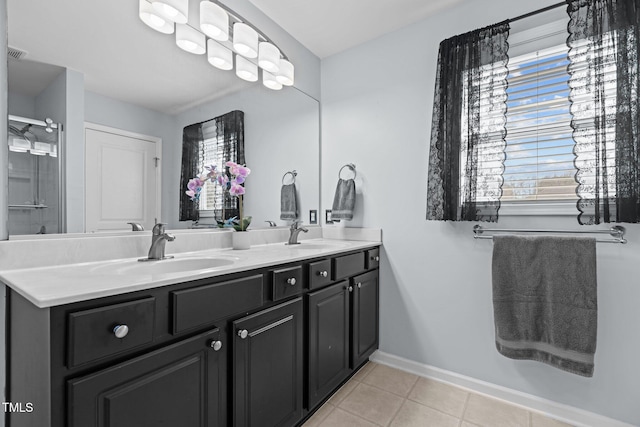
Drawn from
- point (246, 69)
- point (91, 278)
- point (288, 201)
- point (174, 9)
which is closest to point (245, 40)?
point (246, 69)

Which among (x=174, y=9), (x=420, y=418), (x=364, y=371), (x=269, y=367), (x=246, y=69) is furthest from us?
(x=364, y=371)

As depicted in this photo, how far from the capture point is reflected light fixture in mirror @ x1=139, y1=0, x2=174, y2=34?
4.59 ft

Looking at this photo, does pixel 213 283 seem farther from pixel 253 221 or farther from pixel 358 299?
pixel 358 299

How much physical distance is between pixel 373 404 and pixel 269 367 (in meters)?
0.81

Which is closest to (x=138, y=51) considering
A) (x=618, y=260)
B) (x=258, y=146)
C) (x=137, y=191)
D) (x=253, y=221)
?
(x=137, y=191)

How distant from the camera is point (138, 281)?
86 centimetres

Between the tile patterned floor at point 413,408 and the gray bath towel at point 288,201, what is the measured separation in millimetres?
1188

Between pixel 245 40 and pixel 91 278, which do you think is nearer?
pixel 91 278

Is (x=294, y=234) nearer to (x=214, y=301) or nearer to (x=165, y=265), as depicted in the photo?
(x=165, y=265)

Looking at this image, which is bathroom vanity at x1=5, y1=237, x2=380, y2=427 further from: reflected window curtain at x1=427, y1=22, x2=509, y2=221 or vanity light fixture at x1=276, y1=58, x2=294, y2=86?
vanity light fixture at x1=276, y1=58, x2=294, y2=86

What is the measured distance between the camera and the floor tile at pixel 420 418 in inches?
61.2

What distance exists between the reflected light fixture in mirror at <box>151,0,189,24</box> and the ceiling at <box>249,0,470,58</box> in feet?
1.88

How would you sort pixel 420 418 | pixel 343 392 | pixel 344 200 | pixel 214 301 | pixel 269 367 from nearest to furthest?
1. pixel 214 301
2. pixel 269 367
3. pixel 420 418
4. pixel 343 392
5. pixel 344 200

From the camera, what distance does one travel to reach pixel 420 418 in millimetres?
1602
